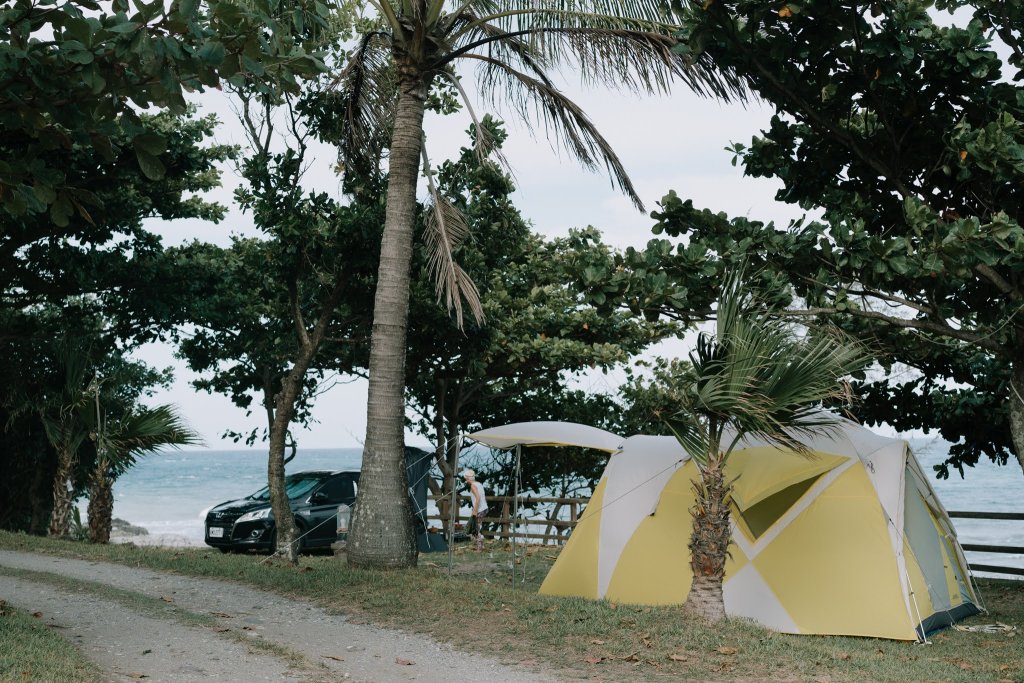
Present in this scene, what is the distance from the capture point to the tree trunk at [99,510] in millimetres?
15461

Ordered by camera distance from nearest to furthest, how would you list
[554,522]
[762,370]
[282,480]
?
1. [762,370]
2. [282,480]
3. [554,522]

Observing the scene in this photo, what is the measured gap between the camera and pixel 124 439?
15359 mm

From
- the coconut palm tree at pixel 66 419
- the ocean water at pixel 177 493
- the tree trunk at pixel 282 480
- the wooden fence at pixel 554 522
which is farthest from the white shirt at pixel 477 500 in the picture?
the ocean water at pixel 177 493

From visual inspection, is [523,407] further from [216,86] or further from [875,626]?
[216,86]

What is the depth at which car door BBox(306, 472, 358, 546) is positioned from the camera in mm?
16047

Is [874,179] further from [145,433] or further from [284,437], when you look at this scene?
[145,433]

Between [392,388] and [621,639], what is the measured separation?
188 inches

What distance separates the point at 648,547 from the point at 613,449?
4.22 feet

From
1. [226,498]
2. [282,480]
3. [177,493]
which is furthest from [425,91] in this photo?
[177,493]

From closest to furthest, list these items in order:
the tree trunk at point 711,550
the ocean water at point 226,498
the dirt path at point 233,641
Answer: the dirt path at point 233,641 → the tree trunk at point 711,550 → the ocean water at point 226,498

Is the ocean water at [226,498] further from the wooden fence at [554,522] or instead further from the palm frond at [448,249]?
the palm frond at [448,249]

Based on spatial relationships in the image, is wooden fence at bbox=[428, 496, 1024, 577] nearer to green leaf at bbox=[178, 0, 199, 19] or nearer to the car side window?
the car side window

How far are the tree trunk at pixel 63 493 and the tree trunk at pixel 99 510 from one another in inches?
17.3

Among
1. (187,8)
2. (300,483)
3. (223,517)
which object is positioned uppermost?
(187,8)
